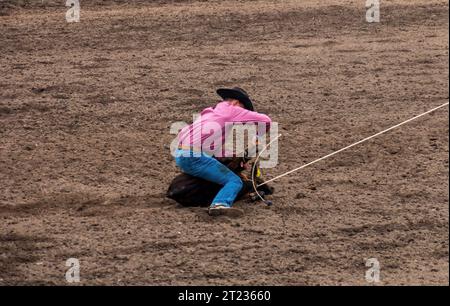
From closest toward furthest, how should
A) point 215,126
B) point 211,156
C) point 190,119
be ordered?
point 215,126 → point 211,156 → point 190,119

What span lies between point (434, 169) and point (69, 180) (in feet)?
11.1

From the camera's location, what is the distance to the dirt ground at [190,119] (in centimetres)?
779

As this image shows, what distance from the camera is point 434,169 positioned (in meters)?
9.46

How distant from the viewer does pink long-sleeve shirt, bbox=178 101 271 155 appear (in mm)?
8508

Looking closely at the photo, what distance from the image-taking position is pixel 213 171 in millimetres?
8539

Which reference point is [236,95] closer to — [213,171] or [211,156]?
[211,156]

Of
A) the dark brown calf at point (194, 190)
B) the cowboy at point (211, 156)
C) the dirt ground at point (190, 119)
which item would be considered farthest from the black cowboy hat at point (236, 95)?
the dirt ground at point (190, 119)

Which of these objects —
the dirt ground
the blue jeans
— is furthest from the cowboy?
the dirt ground

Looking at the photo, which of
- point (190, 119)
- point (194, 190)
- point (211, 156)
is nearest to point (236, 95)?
point (211, 156)

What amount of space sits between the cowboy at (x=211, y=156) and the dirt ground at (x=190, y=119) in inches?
7.3

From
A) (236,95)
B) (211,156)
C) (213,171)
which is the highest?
(236,95)

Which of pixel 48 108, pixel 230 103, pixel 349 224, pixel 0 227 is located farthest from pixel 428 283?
pixel 48 108

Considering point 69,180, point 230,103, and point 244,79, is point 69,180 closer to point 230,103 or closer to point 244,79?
point 230,103

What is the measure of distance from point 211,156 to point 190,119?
2.16 m
